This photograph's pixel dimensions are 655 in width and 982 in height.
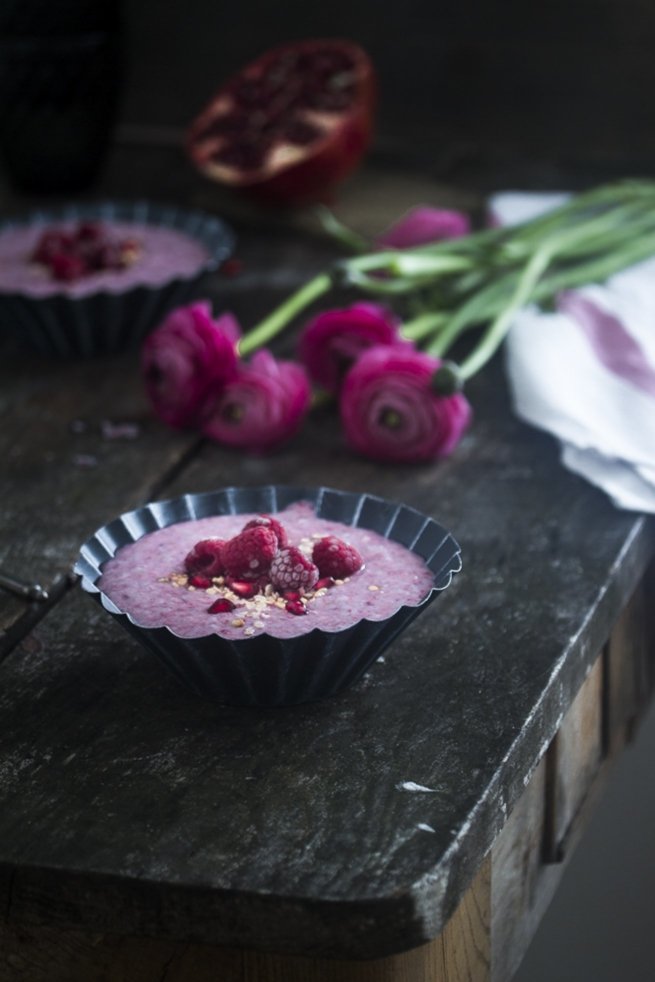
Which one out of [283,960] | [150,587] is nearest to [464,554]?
[150,587]

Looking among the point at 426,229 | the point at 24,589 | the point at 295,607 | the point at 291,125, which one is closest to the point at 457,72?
the point at 291,125

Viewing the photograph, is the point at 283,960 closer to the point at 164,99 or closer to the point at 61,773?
the point at 61,773

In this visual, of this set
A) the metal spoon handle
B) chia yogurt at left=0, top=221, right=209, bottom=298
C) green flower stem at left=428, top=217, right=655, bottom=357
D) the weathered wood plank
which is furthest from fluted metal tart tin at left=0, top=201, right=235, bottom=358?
the weathered wood plank

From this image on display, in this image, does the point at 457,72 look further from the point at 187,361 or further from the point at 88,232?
the point at 187,361

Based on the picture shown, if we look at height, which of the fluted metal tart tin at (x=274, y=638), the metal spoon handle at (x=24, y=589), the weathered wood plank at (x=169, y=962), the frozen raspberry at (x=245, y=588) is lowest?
the weathered wood plank at (x=169, y=962)

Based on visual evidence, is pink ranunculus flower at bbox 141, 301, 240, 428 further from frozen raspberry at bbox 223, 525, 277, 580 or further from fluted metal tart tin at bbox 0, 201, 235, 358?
frozen raspberry at bbox 223, 525, 277, 580

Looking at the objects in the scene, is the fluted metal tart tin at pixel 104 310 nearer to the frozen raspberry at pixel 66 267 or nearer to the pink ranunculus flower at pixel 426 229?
the frozen raspberry at pixel 66 267

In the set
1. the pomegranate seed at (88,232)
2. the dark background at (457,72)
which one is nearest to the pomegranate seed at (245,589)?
the pomegranate seed at (88,232)
